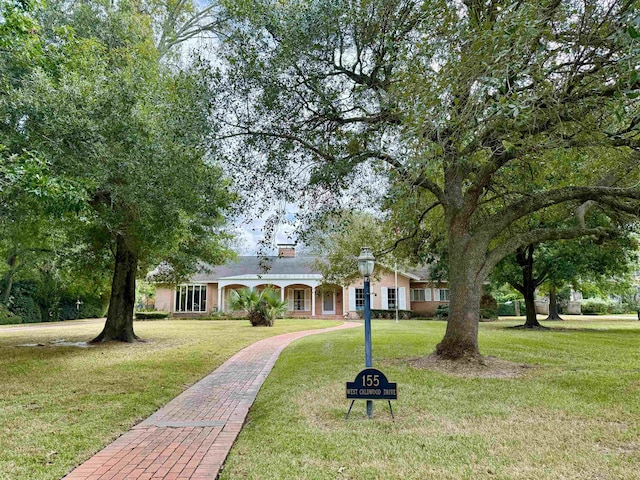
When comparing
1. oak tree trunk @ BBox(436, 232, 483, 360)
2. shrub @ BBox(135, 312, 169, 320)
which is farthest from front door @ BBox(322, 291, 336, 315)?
oak tree trunk @ BBox(436, 232, 483, 360)

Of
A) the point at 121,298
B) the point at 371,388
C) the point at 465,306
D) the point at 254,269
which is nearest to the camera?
the point at 371,388

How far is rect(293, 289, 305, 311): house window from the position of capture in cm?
3491

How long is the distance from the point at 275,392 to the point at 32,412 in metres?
3.51

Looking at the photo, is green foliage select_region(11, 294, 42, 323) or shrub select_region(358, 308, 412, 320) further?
shrub select_region(358, 308, 412, 320)

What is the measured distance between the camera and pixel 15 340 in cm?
1598

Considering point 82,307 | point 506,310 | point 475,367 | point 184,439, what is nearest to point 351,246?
point 475,367

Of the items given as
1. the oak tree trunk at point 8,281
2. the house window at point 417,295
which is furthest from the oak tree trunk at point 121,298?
the house window at point 417,295

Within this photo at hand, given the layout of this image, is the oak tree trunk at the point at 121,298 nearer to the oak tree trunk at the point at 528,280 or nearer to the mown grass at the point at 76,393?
the mown grass at the point at 76,393

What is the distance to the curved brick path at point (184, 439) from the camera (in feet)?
12.7

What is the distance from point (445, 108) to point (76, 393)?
7.39 m

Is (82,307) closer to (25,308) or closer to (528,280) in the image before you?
(25,308)

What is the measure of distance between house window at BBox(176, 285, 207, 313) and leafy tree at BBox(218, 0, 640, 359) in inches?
1072

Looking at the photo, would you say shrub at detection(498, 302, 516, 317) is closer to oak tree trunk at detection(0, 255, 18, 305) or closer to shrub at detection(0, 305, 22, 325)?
shrub at detection(0, 305, 22, 325)

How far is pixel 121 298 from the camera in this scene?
14.9m
